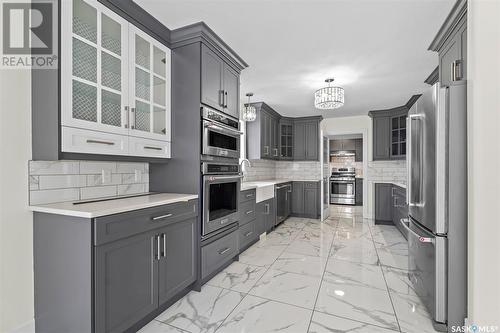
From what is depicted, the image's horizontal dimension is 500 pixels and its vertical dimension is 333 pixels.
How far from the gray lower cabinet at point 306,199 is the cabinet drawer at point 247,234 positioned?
7.60 feet

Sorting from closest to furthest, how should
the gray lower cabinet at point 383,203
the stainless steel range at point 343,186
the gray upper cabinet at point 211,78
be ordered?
1. the gray upper cabinet at point 211,78
2. the gray lower cabinet at point 383,203
3. the stainless steel range at point 343,186

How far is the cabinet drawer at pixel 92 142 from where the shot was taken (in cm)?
148

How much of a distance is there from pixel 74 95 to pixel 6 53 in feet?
1.75

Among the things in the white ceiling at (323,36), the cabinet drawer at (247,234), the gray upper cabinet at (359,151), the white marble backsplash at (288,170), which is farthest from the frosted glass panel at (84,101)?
the gray upper cabinet at (359,151)

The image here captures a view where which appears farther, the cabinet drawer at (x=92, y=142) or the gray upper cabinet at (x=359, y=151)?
the gray upper cabinet at (x=359, y=151)

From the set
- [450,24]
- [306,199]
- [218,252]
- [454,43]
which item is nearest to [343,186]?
[306,199]

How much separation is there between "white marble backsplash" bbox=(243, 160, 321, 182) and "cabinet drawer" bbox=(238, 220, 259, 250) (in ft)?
6.01

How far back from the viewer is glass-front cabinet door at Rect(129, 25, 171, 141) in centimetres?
193

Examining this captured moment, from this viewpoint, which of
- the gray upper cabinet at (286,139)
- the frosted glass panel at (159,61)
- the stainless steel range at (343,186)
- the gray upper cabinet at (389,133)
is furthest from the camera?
the stainless steel range at (343,186)

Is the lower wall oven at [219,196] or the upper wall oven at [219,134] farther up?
the upper wall oven at [219,134]

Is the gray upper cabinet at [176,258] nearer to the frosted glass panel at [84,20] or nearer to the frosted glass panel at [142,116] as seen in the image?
the frosted glass panel at [142,116]

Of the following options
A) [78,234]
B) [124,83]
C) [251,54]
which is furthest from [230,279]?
[251,54]

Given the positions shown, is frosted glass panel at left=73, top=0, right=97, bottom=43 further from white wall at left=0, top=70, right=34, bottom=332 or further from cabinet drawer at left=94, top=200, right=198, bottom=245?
cabinet drawer at left=94, top=200, right=198, bottom=245

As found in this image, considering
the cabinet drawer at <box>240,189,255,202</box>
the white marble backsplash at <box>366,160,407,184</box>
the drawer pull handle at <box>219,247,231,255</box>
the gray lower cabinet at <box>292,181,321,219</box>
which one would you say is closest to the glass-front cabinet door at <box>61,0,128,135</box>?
the drawer pull handle at <box>219,247,231,255</box>
